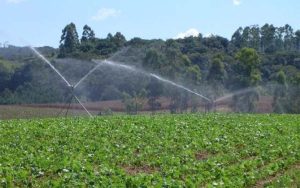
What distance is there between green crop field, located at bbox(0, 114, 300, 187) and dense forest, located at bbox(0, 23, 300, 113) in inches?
1182

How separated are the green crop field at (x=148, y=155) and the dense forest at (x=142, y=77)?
1182 inches

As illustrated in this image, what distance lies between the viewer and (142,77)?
2261 inches

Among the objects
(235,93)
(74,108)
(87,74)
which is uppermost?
(87,74)

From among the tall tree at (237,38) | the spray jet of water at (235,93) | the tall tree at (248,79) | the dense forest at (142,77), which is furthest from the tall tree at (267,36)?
the spray jet of water at (235,93)

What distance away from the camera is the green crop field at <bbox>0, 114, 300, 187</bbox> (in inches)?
468

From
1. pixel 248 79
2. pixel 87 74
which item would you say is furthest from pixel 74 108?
pixel 248 79

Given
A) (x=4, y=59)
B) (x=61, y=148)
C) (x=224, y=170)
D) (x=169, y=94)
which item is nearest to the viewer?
(x=224, y=170)

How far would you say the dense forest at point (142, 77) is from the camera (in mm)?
53344

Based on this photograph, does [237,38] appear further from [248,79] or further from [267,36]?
[248,79]

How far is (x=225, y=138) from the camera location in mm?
20078

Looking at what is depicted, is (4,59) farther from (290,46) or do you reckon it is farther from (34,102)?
(290,46)

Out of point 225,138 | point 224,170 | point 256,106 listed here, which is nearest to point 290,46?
point 256,106

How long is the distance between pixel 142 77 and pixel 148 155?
4175 centimetres

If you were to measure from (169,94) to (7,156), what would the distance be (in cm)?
4342
